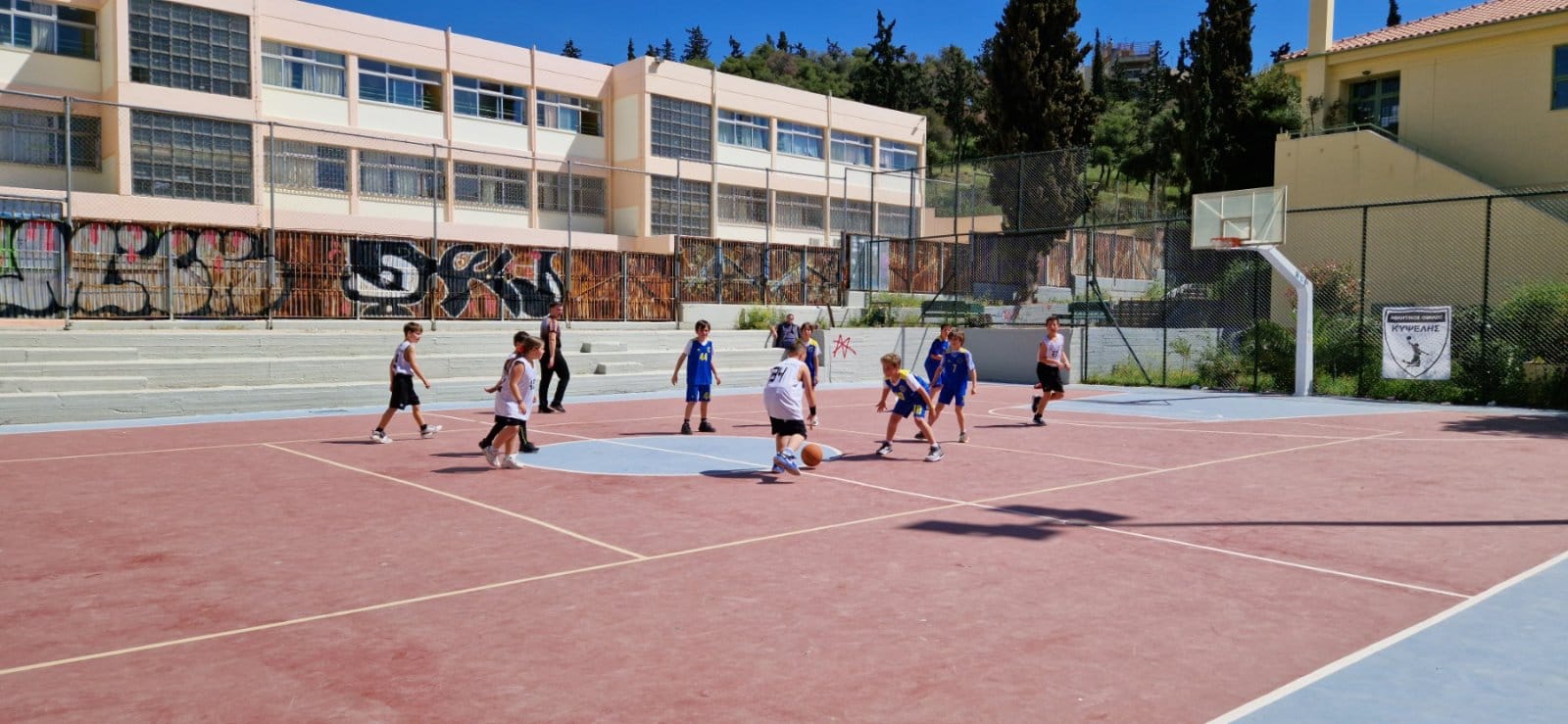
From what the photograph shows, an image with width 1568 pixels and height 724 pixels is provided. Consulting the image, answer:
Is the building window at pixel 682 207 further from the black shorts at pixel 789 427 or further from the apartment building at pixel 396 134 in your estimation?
the black shorts at pixel 789 427

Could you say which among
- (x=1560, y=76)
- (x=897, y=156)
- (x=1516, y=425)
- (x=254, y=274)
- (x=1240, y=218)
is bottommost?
(x=1516, y=425)

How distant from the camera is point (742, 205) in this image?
47.8 m

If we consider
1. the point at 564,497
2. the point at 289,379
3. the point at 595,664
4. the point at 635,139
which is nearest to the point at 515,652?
the point at 595,664

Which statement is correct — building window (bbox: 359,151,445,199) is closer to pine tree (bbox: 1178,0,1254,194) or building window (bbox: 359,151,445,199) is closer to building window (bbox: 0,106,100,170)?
building window (bbox: 0,106,100,170)

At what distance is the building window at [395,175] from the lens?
3731 cm

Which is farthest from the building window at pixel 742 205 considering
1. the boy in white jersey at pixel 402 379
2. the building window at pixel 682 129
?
the boy in white jersey at pixel 402 379

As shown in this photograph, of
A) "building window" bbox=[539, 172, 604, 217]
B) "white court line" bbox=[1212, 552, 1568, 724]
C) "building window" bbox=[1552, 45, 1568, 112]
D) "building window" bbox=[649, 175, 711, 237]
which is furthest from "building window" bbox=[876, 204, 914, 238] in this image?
"white court line" bbox=[1212, 552, 1568, 724]

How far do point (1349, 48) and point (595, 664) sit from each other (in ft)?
122

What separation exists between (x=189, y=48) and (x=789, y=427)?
32.8 metres

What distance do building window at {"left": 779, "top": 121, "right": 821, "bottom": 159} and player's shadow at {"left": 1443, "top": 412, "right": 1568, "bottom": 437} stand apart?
37687mm

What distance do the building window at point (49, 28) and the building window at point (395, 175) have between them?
29.2 ft

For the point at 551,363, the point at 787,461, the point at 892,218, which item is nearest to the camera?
the point at 787,461

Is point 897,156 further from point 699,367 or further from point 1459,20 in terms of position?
point 699,367

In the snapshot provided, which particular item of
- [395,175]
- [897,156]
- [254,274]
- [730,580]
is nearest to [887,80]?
[897,156]
